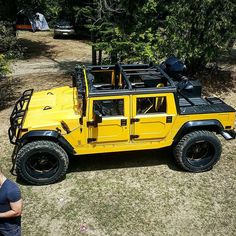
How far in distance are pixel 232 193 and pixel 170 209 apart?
1.40m

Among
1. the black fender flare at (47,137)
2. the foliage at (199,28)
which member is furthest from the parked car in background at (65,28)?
the black fender flare at (47,137)

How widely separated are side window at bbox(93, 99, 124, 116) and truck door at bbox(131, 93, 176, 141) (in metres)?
0.27

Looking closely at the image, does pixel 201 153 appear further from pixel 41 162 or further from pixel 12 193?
pixel 12 193

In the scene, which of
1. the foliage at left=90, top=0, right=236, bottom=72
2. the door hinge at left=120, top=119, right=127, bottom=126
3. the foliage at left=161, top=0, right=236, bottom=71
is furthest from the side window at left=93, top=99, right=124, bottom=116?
the foliage at left=161, top=0, right=236, bottom=71

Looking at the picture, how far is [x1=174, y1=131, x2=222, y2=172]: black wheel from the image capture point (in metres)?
7.54

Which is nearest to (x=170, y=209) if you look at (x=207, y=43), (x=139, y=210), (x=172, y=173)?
(x=139, y=210)

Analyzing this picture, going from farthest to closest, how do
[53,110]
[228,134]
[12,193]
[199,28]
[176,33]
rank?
[176,33] → [199,28] → [228,134] → [53,110] → [12,193]

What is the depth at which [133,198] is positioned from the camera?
6.96 metres

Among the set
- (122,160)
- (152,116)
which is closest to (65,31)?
(122,160)

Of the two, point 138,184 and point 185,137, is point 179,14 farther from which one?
point 138,184

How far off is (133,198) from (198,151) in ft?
6.22

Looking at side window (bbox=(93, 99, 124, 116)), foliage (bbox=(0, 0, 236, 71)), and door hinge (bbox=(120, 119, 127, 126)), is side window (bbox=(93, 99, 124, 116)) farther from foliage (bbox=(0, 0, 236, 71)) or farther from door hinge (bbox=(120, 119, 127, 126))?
foliage (bbox=(0, 0, 236, 71))

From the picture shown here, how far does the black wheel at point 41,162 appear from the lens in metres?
7.00

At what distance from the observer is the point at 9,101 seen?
12.1 m
